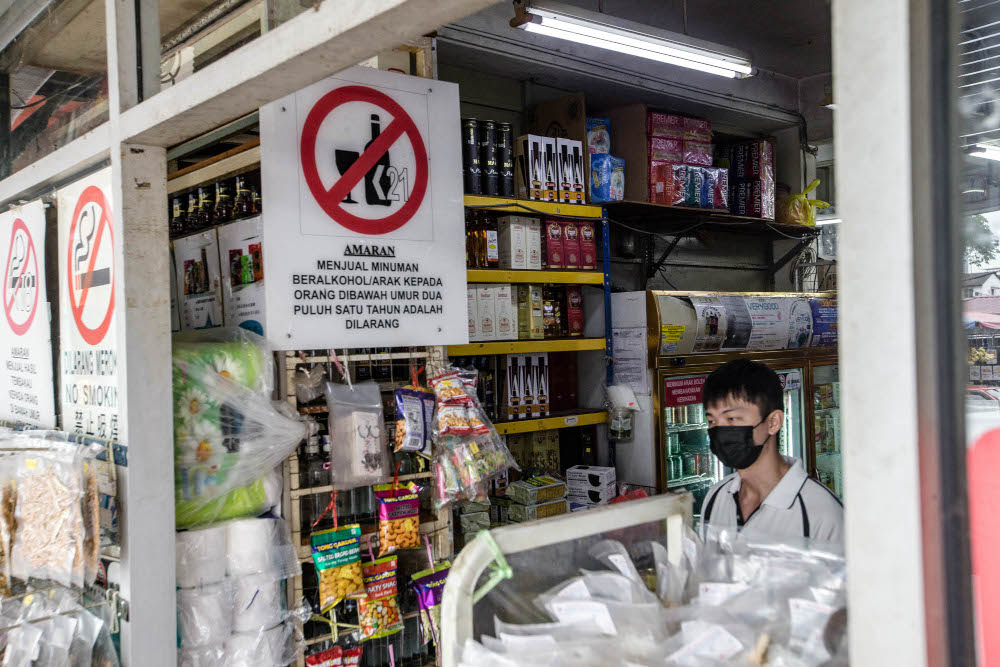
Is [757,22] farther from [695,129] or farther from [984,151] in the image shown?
[984,151]

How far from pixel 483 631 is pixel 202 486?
1.12 meters

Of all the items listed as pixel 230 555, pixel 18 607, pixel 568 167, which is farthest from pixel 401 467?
pixel 568 167

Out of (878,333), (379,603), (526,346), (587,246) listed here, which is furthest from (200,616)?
(587,246)

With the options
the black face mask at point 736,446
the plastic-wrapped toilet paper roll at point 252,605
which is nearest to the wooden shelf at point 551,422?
the black face mask at point 736,446

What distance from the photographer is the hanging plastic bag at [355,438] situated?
2.52 meters

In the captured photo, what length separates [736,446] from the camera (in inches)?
106

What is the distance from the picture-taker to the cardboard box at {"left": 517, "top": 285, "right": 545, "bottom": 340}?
4.43 m

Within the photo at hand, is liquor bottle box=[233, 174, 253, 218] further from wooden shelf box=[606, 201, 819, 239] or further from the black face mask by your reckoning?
wooden shelf box=[606, 201, 819, 239]

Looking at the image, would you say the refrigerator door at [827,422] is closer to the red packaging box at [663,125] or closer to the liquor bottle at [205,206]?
the red packaging box at [663,125]

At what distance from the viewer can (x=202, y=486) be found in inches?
89.7

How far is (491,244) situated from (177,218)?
167 centimetres

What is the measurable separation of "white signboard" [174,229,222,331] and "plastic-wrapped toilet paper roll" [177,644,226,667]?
42.0 inches

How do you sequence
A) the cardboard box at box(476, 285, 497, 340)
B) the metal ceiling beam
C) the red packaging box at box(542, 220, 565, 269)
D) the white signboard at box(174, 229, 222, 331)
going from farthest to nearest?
the red packaging box at box(542, 220, 565, 269) < the cardboard box at box(476, 285, 497, 340) < the white signboard at box(174, 229, 222, 331) < the metal ceiling beam

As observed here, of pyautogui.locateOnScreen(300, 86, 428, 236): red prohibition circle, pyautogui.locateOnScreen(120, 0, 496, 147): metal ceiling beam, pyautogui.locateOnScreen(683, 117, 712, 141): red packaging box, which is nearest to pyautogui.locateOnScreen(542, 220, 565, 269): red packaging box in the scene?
pyautogui.locateOnScreen(683, 117, 712, 141): red packaging box
